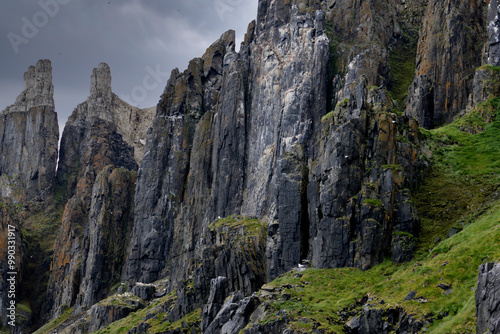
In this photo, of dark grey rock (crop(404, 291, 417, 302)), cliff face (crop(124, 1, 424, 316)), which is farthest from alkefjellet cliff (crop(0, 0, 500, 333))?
cliff face (crop(124, 1, 424, 316))

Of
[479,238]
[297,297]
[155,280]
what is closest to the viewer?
[479,238]

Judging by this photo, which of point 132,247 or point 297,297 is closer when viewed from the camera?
point 297,297

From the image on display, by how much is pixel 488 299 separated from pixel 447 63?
4034 inches

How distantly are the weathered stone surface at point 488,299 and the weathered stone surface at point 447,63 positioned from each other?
290 ft

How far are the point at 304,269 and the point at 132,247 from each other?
4562 inches

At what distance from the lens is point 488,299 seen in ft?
154

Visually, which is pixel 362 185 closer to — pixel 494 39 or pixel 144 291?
pixel 494 39

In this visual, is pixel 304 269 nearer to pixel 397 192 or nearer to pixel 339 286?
pixel 339 286

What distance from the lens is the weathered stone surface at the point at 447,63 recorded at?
134m

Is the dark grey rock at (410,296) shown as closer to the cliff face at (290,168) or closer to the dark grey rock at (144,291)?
the cliff face at (290,168)

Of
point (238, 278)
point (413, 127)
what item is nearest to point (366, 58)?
point (413, 127)

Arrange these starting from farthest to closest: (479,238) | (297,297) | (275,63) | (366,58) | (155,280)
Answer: (155,280)
(275,63)
(366,58)
(297,297)
(479,238)

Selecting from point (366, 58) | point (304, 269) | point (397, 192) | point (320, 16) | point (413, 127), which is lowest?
point (304, 269)

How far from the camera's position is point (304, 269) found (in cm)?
8956
